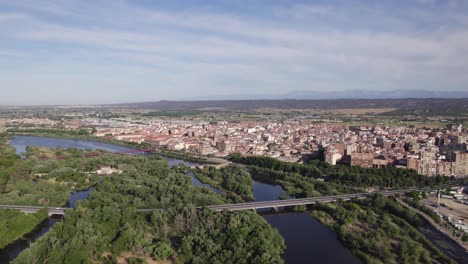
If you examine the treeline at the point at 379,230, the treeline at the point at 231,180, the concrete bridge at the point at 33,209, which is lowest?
the treeline at the point at 379,230

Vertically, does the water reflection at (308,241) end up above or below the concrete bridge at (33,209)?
below

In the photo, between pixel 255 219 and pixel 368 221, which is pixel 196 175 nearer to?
pixel 255 219

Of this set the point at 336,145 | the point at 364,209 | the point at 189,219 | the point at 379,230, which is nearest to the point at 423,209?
the point at 364,209

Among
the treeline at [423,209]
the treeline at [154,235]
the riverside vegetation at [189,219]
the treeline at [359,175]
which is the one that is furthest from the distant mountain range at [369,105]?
the treeline at [154,235]

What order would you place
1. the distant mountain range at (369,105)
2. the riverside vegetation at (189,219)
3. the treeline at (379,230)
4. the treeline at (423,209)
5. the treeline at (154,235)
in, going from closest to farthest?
the treeline at (154,235), the riverside vegetation at (189,219), the treeline at (379,230), the treeline at (423,209), the distant mountain range at (369,105)

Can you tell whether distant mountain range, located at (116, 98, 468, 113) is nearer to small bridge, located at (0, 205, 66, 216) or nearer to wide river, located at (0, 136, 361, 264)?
wide river, located at (0, 136, 361, 264)

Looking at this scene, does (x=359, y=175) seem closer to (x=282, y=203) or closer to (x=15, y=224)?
(x=282, y=203)

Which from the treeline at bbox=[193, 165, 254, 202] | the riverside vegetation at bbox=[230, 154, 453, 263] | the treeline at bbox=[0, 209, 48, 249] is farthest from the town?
the treeline at bbox=[0, 209, 48, 249]

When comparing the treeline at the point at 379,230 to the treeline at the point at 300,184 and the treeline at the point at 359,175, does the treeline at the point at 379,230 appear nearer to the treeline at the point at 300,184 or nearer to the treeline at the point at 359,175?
the treeline at the point at 300,184
